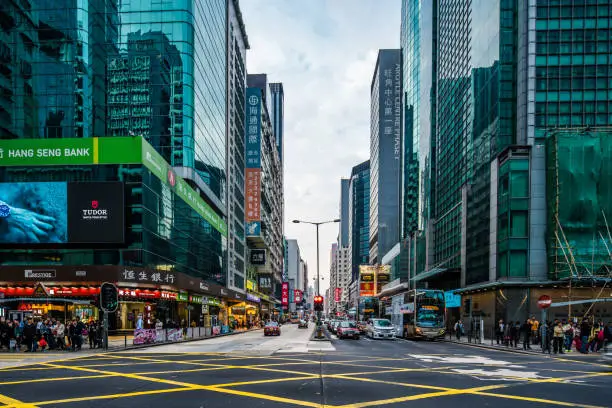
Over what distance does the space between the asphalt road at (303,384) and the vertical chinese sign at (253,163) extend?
282ft

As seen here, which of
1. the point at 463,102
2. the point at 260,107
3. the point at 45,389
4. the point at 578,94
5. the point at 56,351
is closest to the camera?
the point at 45,389

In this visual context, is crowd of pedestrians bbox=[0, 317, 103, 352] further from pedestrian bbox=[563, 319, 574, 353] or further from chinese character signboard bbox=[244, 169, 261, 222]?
chinese character signboard bbox=[244, 169, 261, 222]

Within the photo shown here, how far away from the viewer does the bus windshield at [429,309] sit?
143ft

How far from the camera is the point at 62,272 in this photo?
41.2 metres

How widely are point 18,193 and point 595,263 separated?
157 ft

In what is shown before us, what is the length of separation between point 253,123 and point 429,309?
2956 inches

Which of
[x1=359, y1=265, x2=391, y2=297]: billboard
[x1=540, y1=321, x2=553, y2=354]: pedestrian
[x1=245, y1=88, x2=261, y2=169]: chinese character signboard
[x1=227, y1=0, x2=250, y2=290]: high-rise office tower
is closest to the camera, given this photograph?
[x1=540, y1=321, x2=553, y2=354]: pedestrian

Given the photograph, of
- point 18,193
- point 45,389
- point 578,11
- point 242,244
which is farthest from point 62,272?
point 242,244

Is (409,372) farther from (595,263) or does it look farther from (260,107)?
(260,107)

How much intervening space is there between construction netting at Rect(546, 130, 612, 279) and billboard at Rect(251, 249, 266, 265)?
7553 centimetres

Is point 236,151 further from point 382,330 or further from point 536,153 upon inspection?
point 536,153

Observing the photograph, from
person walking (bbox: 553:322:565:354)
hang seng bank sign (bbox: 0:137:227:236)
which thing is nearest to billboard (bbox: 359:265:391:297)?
hang seng bank sign (bbox: 0:137:227:236)

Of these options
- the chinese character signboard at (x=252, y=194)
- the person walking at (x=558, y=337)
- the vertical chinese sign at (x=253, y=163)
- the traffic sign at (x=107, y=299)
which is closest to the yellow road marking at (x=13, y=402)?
the traffic sign at (x=107, y=299)

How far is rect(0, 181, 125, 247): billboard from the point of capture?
139ft
